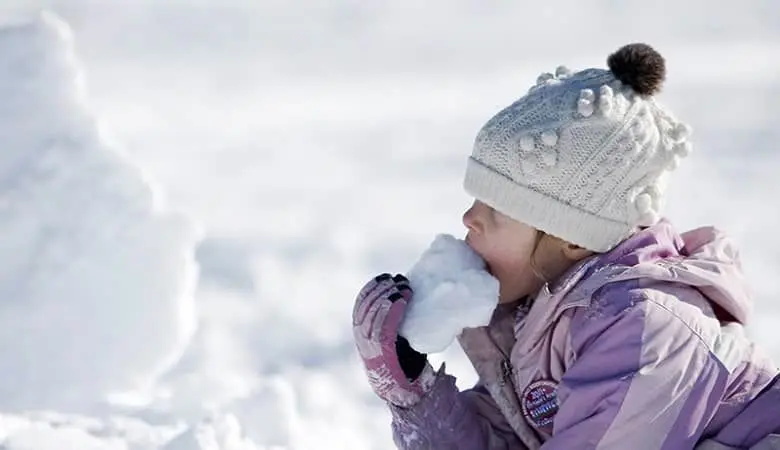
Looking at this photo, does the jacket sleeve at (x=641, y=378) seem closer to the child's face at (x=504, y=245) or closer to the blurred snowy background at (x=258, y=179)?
the child's face at (x=504, y=245)

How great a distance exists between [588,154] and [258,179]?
252 centimetres

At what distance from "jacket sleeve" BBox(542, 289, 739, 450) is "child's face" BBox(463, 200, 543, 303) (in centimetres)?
23

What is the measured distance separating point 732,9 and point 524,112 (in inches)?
161

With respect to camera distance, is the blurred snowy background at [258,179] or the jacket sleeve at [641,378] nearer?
the jacket sleeve at [641,378]

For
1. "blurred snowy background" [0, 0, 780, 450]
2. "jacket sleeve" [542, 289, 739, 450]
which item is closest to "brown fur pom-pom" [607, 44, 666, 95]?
"jacket sleeve" [542, 289, 739, 450]

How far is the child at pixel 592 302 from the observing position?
1725mm

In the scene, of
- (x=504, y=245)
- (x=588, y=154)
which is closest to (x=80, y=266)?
(x=504, y=245)

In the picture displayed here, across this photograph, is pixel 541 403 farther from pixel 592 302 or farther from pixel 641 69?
pixel 641 69

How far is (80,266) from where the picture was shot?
328 centimetres

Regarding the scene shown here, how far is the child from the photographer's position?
172cm

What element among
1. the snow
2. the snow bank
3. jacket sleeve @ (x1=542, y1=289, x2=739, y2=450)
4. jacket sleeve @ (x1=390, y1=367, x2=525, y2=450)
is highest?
the snow bank

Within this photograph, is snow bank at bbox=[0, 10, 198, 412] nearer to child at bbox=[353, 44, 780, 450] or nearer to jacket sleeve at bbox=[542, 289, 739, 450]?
child at bbox=[353, 44, 780, 450]

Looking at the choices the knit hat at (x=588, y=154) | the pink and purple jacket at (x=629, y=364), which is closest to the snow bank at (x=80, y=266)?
the pink and purple jacket at (x=629, y=364)

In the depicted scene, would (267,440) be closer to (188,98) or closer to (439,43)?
(188,98)
